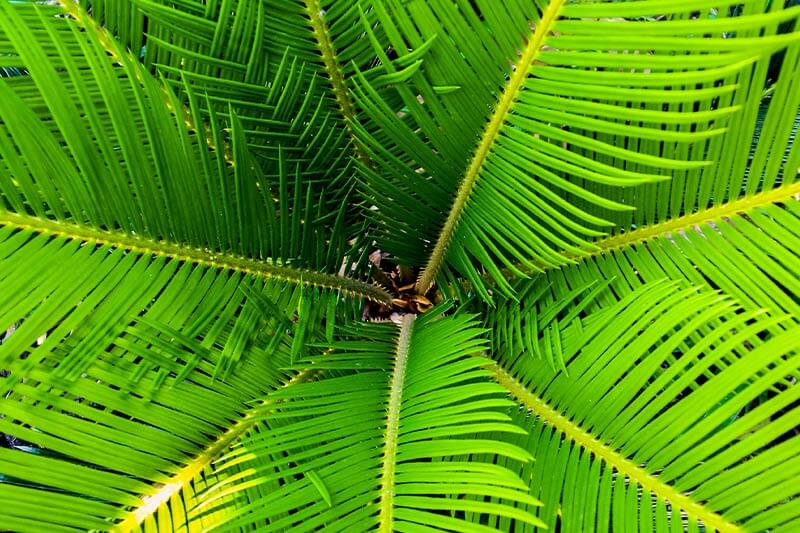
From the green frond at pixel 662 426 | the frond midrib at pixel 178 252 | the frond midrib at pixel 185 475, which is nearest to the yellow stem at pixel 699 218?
the green frond at pixel 662 426

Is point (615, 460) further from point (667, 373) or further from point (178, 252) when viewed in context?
point (178, 252)

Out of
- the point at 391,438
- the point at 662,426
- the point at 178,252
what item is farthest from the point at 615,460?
the point at 178,252

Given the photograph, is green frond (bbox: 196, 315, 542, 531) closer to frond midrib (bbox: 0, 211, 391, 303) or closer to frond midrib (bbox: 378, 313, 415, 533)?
frond midrib (bbox: 378, 313, 415, 533)

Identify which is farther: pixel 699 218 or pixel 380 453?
pixel 699 218

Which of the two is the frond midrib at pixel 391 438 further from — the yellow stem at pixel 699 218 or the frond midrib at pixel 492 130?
the yellow stem at pixel 699 218

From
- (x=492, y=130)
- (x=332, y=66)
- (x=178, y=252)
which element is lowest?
(x=178, y=252)

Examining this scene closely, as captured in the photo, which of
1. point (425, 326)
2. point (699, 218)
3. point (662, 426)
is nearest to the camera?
point (662, 426)
